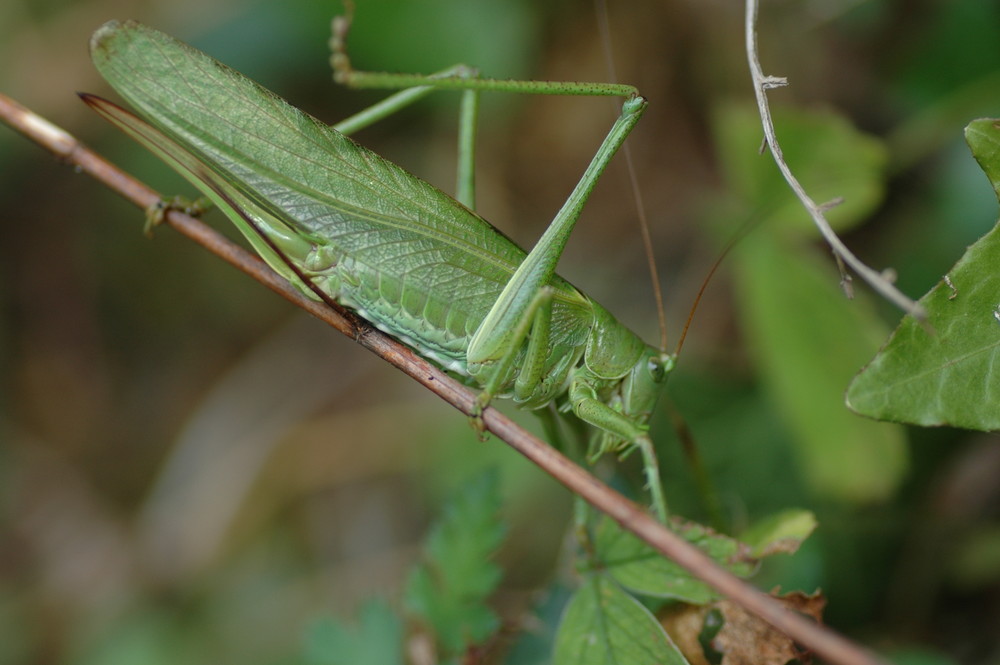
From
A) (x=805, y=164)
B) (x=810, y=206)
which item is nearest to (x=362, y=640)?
(x=810, y=206)

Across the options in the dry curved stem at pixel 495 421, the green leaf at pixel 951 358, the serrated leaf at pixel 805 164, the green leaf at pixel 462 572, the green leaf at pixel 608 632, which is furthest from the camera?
the serrated leaf at pixel 805 164

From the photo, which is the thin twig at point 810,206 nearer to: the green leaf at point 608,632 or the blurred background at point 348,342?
the green leaf at point 608,632

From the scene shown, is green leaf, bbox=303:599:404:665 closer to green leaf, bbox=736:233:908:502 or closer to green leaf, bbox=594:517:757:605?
green leaf, bbox=594:517:757:605

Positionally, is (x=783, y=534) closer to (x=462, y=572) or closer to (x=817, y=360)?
(x=462, y=572)

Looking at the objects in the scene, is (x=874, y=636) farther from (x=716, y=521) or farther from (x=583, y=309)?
(x=583, y=309)

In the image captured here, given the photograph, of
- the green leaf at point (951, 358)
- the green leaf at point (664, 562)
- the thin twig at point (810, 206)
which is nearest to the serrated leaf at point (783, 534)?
the green leaf at point (664, 562)

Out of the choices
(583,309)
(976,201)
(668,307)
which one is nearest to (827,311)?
(976,201)

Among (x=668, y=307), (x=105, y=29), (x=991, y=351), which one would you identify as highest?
(x=105, y=29)
